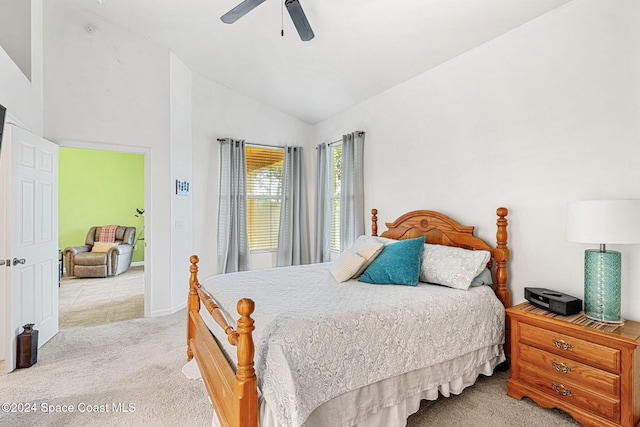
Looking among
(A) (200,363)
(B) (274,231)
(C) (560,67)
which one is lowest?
(A) (200,363)

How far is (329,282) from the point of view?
2.61 metres

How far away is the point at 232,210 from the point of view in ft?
15.0

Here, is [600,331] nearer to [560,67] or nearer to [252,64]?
[560,67]

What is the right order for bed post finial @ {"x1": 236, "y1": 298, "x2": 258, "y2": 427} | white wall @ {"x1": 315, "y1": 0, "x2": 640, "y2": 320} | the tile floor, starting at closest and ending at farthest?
bed post finial @ {"x1": 236, "y1": 298, "x2": 258, "y2": 427} → white wall @ {"x1": 315, "y1": 0, "x2": 640, "y2": 320} → the tile floor

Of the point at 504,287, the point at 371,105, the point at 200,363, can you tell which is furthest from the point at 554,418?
the point at 371,105

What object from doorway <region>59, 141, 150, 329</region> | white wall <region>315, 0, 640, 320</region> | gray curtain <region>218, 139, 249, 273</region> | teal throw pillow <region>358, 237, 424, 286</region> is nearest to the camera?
white wall <region>315, 0, 640, 320</region>

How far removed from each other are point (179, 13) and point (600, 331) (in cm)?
421

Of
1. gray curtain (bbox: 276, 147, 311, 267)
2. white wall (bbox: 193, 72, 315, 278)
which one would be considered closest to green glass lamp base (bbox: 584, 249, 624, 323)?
gray curtain (bbox: 276, 147, 311, 267)

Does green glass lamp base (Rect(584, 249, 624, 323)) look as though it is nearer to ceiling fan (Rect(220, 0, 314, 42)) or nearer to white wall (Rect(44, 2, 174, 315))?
ceiling fan (Rect(220, 0, 314, 42))

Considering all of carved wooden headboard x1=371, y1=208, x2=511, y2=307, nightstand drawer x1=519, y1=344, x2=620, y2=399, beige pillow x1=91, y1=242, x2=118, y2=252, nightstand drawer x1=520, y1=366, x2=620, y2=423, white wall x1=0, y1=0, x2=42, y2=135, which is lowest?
nightstand drawer x1=520, y1=366, x2=620, y2=423

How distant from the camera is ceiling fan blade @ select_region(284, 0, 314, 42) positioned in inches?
80.9

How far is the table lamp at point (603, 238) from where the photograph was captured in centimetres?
178

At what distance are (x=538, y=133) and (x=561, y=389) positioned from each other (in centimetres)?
175

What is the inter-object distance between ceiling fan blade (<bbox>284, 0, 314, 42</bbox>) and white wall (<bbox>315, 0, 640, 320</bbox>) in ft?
5.05
